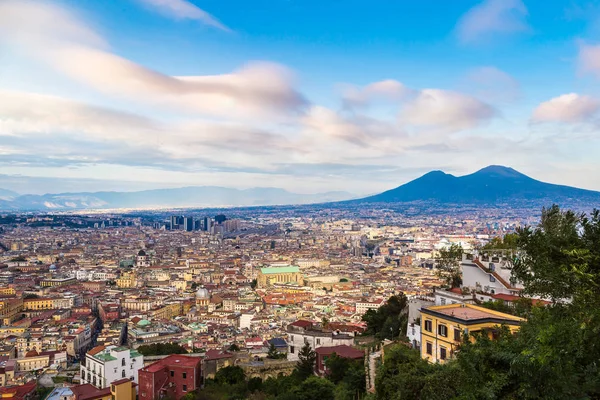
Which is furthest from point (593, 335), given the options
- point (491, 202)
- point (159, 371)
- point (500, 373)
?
point (491, 202)

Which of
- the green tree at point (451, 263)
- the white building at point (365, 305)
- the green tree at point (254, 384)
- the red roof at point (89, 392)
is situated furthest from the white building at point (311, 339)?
the white building at point (365, 305)

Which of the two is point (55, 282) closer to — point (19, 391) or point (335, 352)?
point (19, 391)

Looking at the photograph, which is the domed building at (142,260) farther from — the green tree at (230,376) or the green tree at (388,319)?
the green tree at (230,376)

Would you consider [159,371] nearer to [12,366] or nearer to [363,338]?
[363,338]

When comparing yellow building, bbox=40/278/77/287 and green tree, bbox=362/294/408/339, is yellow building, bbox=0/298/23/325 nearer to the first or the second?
yellow building, bbox=40/278/77/287

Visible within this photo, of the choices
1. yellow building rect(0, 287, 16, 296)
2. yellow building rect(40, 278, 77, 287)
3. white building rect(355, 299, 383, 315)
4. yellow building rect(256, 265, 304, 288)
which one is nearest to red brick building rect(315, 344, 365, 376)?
white building rect(355, 299, 383, 315)

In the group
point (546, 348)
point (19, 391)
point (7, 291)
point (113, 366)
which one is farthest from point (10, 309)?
point (546, 348)
